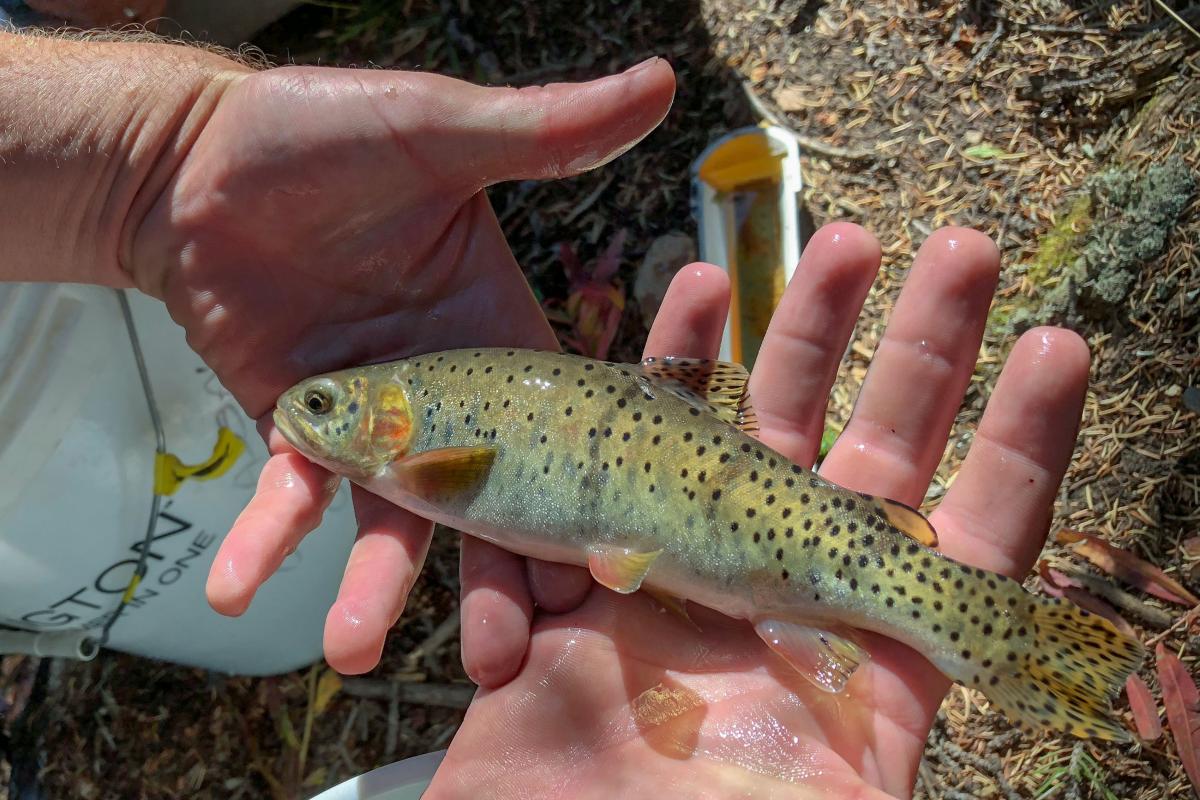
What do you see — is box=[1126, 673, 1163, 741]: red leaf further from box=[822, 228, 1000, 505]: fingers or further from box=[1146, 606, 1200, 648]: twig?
box=[822, 228, 1000, 505]: fingers

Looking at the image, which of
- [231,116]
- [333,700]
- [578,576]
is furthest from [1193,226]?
[333,700]

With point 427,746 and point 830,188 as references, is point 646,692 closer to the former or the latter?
point 427,746

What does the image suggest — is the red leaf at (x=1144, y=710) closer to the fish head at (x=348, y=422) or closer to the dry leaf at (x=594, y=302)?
the dry leaf at (x=594, y=302)

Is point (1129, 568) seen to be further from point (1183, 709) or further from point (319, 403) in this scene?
point (319, 403)

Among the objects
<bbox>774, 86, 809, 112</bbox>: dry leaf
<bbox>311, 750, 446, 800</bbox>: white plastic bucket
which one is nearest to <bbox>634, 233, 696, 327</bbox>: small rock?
<bbox>774, 86, 809, 112</bbox>: dry leaf

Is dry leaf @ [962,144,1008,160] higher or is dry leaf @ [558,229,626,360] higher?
dry leaf @ [962,144,1008,160]

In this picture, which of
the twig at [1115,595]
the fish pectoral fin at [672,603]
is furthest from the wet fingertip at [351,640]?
the twig at [1115,595]
